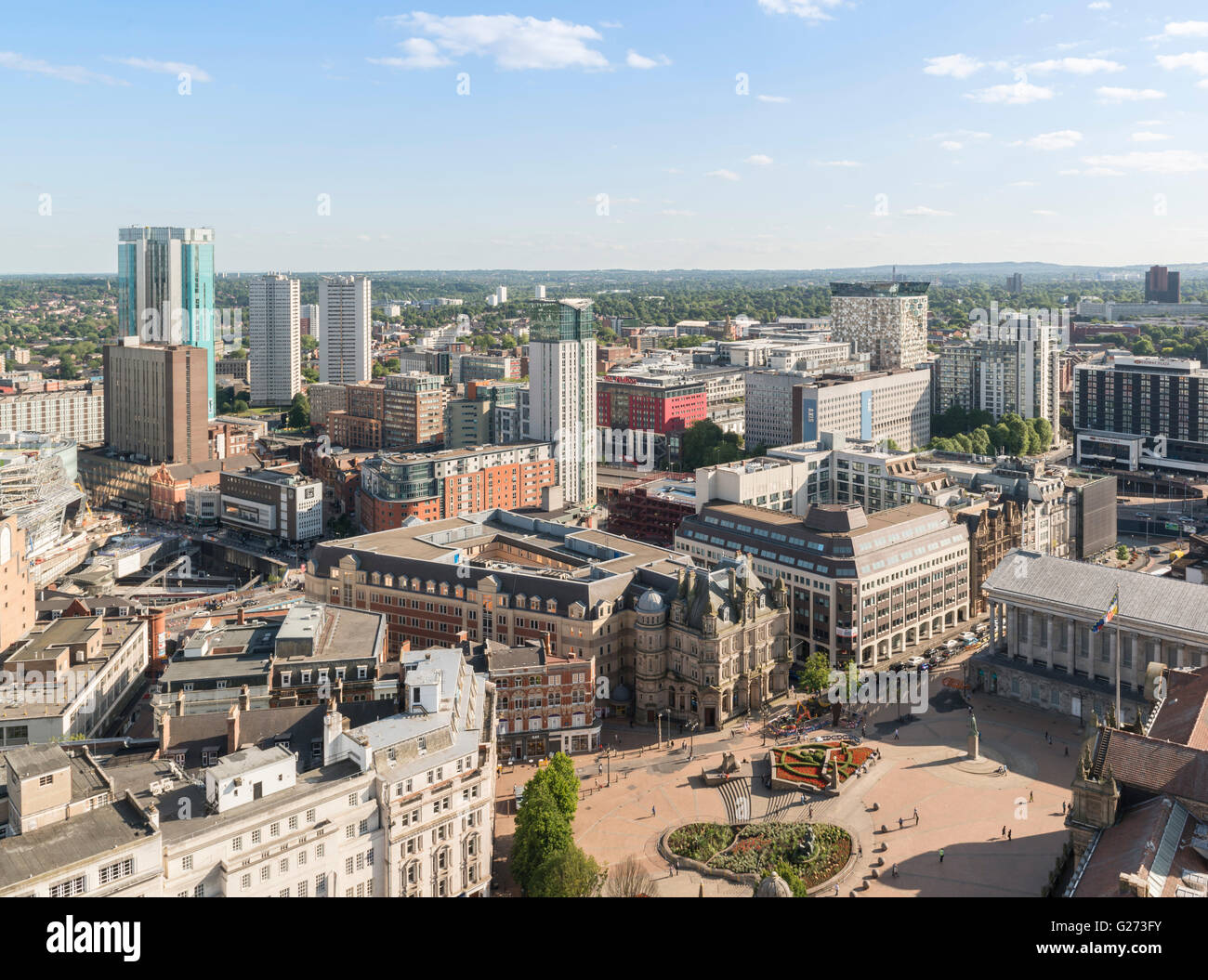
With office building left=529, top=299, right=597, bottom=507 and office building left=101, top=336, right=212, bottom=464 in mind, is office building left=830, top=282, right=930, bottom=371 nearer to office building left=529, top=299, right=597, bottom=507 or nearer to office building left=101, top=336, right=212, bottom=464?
office building left=529, top=299, right=597, bottom=507

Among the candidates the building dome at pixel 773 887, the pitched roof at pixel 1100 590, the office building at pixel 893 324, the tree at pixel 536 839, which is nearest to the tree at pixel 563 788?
the tree at pixel 536 839

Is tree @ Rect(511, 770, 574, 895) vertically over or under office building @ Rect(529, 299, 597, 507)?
under

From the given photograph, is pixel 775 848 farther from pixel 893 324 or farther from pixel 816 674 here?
pixel 893 324

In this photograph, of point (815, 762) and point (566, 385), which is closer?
point (815, 762)

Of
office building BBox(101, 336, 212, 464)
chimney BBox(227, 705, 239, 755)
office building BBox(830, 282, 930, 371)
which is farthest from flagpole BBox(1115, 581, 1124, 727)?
office building BBox(830, 282, 930, 371)

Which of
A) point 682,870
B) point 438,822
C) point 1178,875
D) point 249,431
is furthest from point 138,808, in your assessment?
point 249,431

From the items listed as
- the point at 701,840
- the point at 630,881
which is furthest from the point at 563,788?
the point at 701,840
